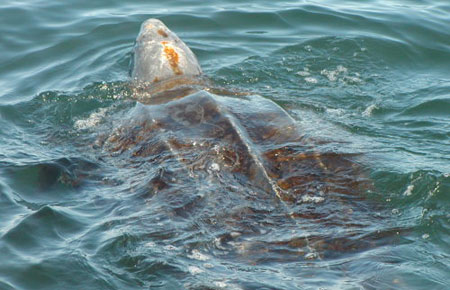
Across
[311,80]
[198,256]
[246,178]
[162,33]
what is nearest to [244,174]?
[246,178]

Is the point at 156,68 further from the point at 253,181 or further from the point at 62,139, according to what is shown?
the point at 253,181

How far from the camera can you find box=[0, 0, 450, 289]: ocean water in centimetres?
533

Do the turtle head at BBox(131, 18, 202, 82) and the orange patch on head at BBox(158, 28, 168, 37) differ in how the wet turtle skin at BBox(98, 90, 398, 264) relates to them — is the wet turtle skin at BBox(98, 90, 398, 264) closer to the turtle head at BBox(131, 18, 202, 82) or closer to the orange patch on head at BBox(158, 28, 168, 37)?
the turtle head at BBox(131, 18, 202, 82)

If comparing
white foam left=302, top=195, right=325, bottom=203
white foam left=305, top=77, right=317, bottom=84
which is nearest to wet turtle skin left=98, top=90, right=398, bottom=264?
white foam left=302, top=195, right=325, bottom=203

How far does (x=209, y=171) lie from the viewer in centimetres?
642

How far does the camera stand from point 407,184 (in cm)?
649

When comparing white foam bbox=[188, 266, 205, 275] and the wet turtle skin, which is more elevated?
the wet turtle skin

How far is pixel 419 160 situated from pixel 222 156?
6.86 ft

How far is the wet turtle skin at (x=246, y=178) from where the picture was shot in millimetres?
5527

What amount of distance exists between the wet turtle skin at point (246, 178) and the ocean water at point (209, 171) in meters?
0.03

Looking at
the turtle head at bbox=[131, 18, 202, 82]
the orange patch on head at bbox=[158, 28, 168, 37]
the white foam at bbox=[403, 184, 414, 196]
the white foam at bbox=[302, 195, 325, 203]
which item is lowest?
the white foam at bbox=[403, 184, 414, 196]

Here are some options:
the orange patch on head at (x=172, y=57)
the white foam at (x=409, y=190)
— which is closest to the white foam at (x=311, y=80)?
the orange patch on head at (x=172, y=57)

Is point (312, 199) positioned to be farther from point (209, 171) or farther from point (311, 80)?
point (311, 80)

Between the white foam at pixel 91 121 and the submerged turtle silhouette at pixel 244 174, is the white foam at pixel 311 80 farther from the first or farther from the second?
the white foam at pixel 91 121
